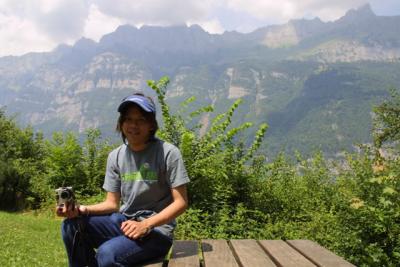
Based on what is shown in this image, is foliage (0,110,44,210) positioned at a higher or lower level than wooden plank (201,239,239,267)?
lower

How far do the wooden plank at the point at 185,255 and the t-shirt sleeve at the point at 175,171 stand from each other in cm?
48

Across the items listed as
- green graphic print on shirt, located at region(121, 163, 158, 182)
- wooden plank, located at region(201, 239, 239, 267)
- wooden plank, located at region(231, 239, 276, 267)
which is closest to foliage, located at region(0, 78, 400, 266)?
wooden plank, located at region(231, 239, 276, 267)

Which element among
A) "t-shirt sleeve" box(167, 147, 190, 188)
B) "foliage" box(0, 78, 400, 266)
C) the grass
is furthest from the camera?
the grass

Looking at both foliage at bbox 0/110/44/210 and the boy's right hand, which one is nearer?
the boy's right hand

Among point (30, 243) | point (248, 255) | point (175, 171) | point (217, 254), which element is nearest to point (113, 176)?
point (175, 171)

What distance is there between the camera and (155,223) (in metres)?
3.13

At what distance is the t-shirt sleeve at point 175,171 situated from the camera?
3234 mm

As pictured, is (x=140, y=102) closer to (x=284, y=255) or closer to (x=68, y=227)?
(x=68, y=227)

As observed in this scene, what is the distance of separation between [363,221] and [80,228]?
3919 mm

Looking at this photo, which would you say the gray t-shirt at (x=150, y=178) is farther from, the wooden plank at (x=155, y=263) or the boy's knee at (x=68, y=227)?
the boy's knee at (x=68, y=227)

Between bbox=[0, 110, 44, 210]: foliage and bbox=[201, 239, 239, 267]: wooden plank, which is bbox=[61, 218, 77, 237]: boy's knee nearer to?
bbox=[201, 239, 239, 267]: wooden plank

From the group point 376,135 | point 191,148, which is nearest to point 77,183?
point 191,148

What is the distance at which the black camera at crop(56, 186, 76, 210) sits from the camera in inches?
118

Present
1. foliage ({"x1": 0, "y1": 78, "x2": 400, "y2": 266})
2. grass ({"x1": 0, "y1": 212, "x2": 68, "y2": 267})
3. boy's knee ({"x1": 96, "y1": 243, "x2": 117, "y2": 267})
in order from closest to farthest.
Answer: boy's knee ({"x1": 96, "y1": 243, "x2": 117, "y2": 267}) < foliage ({"x1": 0, "y1": 78, "x2": 400, "y2": 266}) < grass ({"x1": 0, "y1": 212, "x2": 68, "y2": 267})
